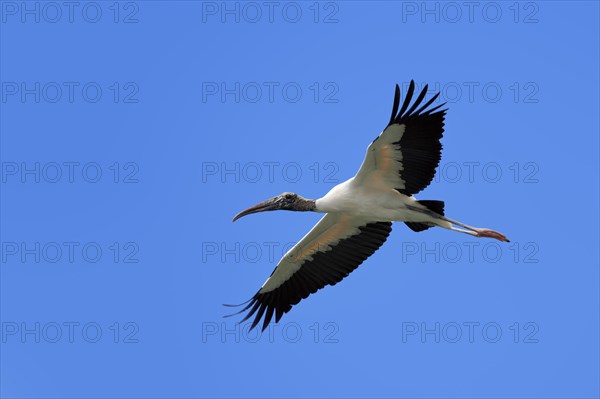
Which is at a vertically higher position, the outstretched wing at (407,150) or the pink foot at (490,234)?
the outstretched wing at (407,150)

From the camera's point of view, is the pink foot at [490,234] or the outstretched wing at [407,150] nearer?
the outstretched wing at [407,150]

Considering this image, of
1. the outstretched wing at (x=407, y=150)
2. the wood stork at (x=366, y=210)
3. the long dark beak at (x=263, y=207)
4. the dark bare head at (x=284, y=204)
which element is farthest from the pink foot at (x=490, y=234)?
the long dark beak at (x=263, y=207)

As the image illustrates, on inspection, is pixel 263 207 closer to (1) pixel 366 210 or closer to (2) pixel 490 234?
(1) pixel 366 210

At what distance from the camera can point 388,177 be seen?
1742 cm

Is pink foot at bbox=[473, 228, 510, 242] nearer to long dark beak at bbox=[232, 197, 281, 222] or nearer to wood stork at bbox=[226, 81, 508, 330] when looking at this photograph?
wood stork at bbox=[226, 81, 508, 330]

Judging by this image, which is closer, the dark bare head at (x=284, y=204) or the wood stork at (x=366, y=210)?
the wood stork at (x=366, y=210)

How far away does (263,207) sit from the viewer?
1873cm

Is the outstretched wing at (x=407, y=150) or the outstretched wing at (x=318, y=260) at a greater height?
the outstretched wing at (x=407, y=150)

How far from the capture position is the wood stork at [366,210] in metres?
16.8

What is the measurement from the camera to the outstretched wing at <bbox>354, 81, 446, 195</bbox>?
1659cm

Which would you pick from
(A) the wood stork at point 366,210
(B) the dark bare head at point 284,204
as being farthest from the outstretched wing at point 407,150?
(B) the dark bare head at point 284,204

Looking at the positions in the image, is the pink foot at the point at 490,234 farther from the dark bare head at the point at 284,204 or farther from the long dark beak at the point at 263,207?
the long dark beak at the point at 263,207

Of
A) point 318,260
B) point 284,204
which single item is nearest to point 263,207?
point 284,204

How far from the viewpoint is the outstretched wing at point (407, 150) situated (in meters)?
16.6
